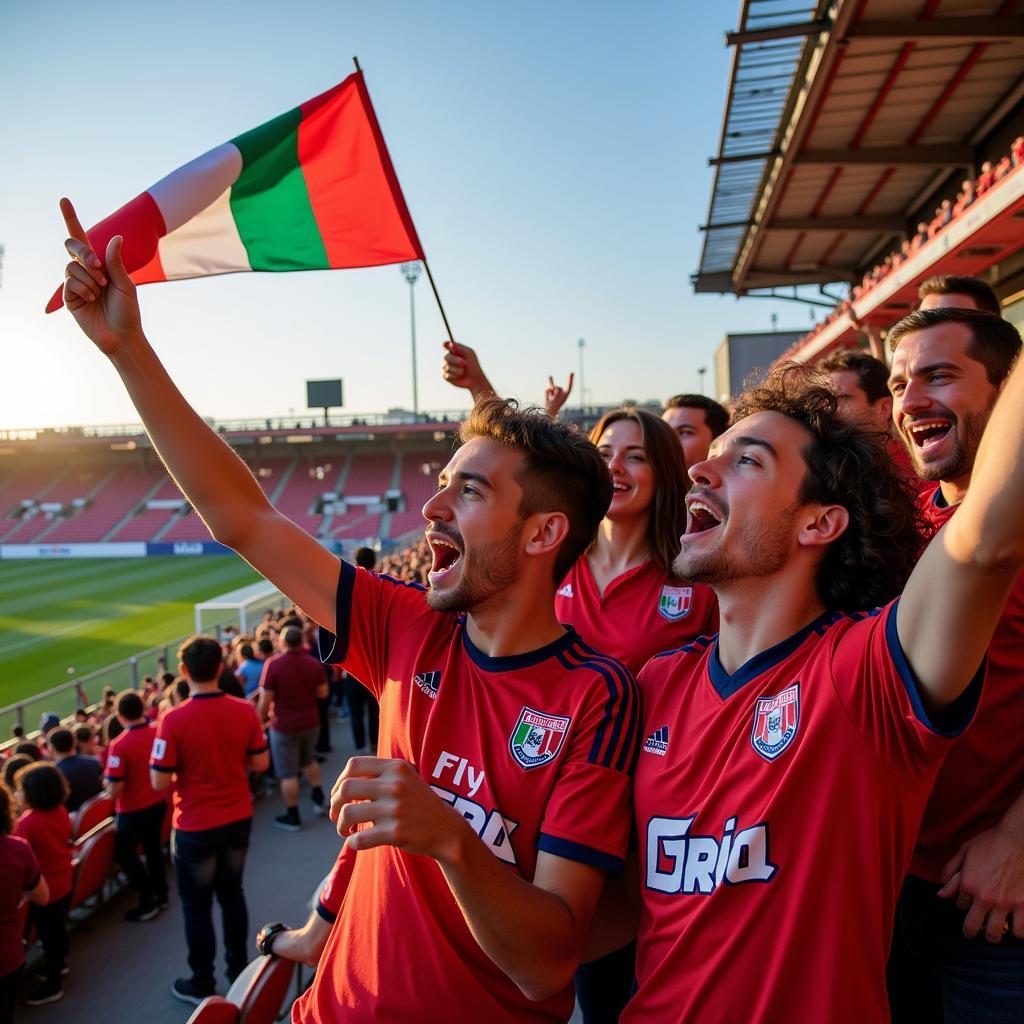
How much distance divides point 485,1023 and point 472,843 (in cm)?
48

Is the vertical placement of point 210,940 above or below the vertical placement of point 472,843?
below

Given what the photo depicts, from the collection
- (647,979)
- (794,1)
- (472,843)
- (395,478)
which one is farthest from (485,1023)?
(395,478)

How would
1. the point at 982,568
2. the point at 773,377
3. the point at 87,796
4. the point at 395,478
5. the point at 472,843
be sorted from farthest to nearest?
the point at 395,478 < the point at 87,796 < the point at 773,377 < the point at 472,843 < the point at 982,568

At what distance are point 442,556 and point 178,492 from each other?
41698 mm

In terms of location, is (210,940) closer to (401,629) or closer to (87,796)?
(87,796)

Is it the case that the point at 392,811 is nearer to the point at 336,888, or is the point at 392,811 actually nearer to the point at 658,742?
the point at 658,742

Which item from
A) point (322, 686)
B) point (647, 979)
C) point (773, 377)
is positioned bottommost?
point (322, 686)

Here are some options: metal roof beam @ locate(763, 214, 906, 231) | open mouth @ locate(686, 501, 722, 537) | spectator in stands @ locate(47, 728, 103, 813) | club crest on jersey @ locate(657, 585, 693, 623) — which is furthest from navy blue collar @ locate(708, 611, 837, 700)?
metal roof beam @ locate(763, 214, 906, 231)

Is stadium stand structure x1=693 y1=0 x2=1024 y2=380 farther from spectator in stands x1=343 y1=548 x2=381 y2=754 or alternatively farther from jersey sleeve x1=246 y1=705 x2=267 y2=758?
jersey sleeve x1=246 y1=705 x2=267 y2=758

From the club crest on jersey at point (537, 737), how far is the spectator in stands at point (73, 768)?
213 inches

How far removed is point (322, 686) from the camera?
22.6ft

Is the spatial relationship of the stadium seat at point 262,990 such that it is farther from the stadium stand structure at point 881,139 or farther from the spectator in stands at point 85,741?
the stadium stand structure at point 881,139

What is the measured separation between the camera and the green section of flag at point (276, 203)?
3.18 metres

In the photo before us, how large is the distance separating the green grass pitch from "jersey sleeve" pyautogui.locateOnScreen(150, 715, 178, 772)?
27.6 feet
